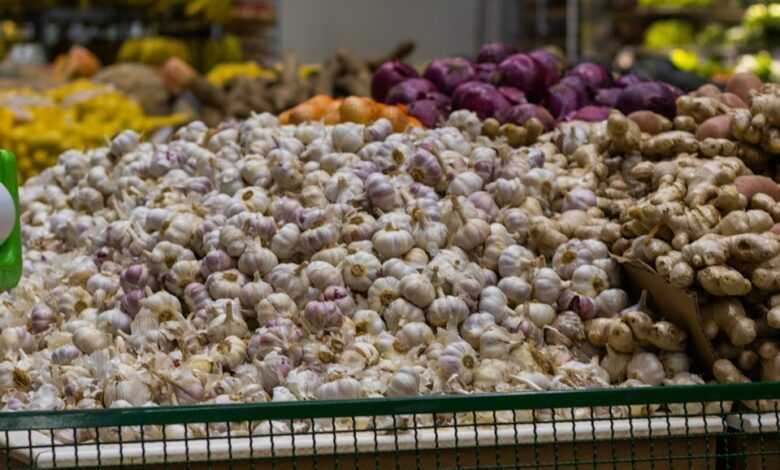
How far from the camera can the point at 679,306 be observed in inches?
92.2

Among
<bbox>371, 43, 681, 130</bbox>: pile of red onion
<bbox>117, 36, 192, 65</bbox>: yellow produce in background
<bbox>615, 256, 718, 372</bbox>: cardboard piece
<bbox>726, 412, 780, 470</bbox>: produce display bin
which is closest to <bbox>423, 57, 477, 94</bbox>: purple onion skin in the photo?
<bbox>371, 43, 681, 130</bbox>: pile of red onion

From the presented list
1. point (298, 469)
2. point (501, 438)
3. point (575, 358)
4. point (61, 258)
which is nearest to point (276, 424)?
point (298, 469)

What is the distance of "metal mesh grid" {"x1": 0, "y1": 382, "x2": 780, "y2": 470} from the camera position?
5.95 ft

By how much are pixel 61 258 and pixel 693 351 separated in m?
1.60

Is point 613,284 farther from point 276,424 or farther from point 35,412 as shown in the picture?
point 35,412

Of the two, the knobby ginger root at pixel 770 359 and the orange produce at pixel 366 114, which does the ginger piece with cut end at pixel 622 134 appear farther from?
the knobby ginger root at pixel 770 359

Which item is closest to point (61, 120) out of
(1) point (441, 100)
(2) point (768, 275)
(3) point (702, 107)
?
(1) point (441, 100)

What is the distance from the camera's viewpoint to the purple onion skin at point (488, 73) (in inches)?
140

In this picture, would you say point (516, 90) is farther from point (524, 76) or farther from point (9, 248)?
point (9, 248)

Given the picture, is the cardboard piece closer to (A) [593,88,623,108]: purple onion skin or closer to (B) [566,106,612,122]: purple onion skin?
(B) [566,106,612,122]: purple onion skin

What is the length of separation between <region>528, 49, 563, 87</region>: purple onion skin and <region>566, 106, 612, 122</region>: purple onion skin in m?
0.24

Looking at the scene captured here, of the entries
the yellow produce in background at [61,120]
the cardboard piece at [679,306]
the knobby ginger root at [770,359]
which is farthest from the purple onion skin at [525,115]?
the yellow produce in background at [61,120]

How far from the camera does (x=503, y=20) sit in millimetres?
10688

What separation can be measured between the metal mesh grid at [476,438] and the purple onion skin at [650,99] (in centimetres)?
121
